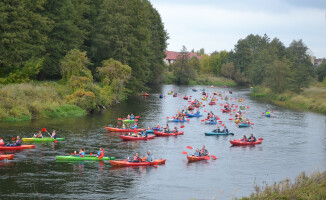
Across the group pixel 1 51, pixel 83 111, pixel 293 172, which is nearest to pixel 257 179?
pixel 293 172

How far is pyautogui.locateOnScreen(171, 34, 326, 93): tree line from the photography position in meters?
83.3

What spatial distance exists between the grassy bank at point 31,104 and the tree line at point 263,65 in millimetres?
48151

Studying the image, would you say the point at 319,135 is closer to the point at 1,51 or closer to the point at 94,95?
the point at 94,95

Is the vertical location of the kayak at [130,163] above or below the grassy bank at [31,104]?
below

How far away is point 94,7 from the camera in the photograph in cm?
7469

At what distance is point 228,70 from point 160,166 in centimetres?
11323

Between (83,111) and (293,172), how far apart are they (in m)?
28.4

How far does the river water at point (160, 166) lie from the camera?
23375 mm

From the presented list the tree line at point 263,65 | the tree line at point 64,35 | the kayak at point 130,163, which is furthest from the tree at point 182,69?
the kayak at point 130,163

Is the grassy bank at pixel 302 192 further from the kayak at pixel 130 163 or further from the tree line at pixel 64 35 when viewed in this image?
the tree line at pixel 64 35

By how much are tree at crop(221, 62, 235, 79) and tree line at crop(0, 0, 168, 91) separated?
5762 centimetres

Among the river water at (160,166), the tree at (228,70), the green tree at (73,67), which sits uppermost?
the tree at (228,70)

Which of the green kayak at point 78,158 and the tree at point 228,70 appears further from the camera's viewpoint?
the tree at point 228,70

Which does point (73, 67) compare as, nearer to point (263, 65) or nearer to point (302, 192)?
point (302, 192)
